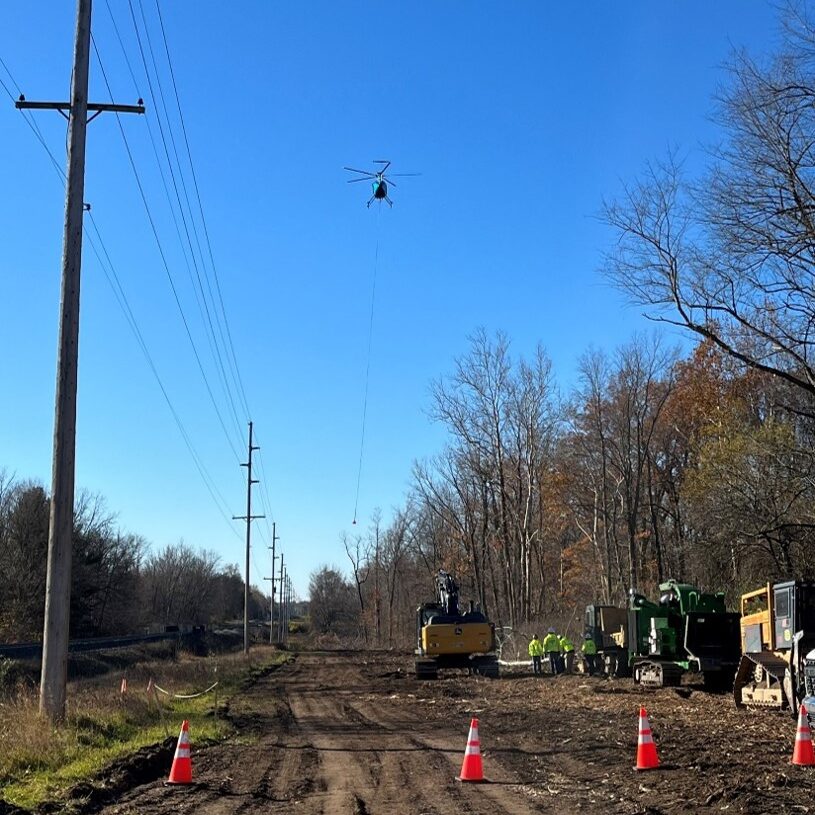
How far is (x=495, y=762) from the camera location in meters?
12.8

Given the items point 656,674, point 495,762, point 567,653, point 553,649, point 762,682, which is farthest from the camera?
point 567,653

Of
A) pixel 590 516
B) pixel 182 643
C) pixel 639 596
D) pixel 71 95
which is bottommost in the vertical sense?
pixel 182 643

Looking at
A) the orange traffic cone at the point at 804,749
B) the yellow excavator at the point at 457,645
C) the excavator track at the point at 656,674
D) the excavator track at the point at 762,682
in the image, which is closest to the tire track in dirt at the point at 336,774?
the orange traffic cone at the point at 804,749

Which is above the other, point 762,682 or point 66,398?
point 66,398

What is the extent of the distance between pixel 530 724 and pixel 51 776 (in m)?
9.15

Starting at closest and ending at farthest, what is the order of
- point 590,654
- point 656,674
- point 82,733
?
point 82,733, point 656,674, point 590,654

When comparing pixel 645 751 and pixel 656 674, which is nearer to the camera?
pixel 645 751

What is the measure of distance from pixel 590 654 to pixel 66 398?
22.2m

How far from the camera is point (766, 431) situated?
3497cm

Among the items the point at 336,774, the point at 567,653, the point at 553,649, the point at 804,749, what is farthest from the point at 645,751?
the point at 567,653

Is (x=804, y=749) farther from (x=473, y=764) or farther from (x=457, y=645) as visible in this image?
(x=457, y=645)

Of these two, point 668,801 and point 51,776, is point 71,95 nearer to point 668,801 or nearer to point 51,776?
point 51,776

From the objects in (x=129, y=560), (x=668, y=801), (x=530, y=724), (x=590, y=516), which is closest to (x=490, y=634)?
(x=530, y=724)

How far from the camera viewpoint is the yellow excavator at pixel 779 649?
1611 cm
